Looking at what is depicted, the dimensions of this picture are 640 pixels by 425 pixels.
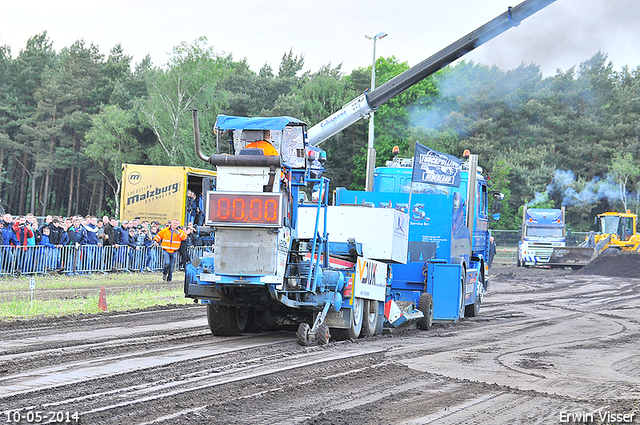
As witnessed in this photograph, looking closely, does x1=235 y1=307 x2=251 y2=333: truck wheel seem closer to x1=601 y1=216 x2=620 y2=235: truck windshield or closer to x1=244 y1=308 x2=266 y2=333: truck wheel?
x1=244 y1=308 x2=266 y2=333: truck wheel

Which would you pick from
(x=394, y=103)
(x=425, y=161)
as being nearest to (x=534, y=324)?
(x=425, y=161)

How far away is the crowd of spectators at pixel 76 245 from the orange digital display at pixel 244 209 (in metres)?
12.0

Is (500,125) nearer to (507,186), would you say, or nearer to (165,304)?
(507,186)

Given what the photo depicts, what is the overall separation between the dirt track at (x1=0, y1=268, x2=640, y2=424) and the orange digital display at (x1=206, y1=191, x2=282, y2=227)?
175cm

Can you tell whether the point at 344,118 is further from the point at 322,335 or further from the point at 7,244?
the point at 7,244

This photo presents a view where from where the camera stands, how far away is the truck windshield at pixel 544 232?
148 ft

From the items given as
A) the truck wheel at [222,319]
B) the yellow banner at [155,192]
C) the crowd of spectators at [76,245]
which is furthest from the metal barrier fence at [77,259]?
the truck wheel at [222,319]

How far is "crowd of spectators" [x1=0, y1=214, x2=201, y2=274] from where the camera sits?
2136cm

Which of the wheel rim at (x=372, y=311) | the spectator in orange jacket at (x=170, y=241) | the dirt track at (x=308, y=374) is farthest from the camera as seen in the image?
the spectator in orange jacket at (x=170, y=241)

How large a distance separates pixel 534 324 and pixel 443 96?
48.3 m

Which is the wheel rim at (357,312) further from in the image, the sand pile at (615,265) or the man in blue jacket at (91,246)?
the sand pile at (615,265)

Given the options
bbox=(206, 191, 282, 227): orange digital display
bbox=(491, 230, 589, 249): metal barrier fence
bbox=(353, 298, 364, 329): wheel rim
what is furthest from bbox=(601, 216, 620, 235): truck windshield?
bbox=(206, 191, 282, 227): orange digital display

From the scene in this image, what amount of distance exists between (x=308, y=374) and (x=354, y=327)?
11.9 feet

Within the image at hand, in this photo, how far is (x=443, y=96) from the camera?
62438 millimetres
